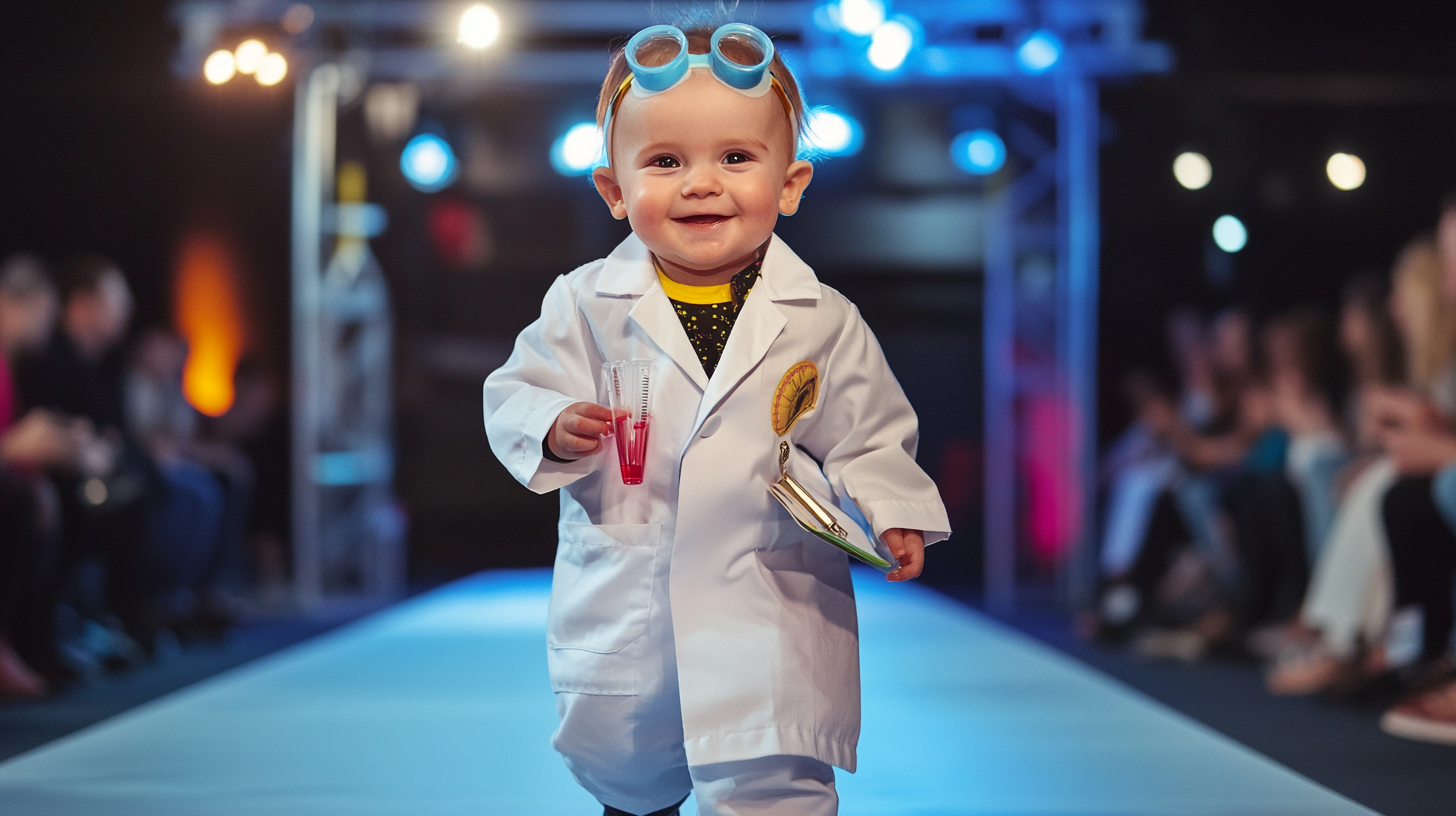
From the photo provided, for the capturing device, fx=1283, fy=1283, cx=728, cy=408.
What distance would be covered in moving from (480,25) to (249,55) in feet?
3.36

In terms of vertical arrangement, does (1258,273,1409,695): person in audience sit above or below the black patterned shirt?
below

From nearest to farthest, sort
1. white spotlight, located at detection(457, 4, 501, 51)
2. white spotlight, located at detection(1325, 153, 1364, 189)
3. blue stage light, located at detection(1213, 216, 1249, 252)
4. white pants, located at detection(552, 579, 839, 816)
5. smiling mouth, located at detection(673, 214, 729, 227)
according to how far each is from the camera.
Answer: white pants, located at detection(552, 579, 839, 816) < smiling mouth, located at detection(673, 214, 729, 227) < white spotlight, located at detection(457, 4, 501, 51) < blue stage light, located at detection(1213, 216, 1249, 252) < white spotlight, located at detection(1325, 153, 1364, 189)

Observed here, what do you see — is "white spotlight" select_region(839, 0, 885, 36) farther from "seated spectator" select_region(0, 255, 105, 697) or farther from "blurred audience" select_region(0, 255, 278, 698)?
"seated spectator" select_region(0, 255, 105, 697)

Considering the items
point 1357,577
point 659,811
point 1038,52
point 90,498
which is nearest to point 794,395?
point 659,811

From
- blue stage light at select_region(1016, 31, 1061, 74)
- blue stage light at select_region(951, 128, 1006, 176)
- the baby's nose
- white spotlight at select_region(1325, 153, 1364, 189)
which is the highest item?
blue stage light at select_region(1016, 31, 1061, 74)

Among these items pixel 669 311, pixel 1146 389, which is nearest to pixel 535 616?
pixel 1146 389

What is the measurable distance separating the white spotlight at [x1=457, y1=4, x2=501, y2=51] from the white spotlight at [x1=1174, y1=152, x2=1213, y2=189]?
13.1ft

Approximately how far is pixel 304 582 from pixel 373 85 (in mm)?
2693

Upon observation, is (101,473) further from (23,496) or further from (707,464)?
(707,464)

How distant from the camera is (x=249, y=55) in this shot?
5.59 metres

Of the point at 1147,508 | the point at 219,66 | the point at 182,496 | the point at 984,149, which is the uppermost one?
the point at 219,66

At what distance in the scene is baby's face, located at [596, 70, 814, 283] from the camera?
1671 millimetres

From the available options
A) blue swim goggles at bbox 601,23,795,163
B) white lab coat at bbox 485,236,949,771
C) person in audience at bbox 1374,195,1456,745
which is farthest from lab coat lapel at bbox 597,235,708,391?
person in audience at bbox 1374,195,1456,745

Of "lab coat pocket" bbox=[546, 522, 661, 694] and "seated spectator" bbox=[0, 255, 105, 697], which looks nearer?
"lab coat pocket" bbox=[546, 522, 661, 694]
